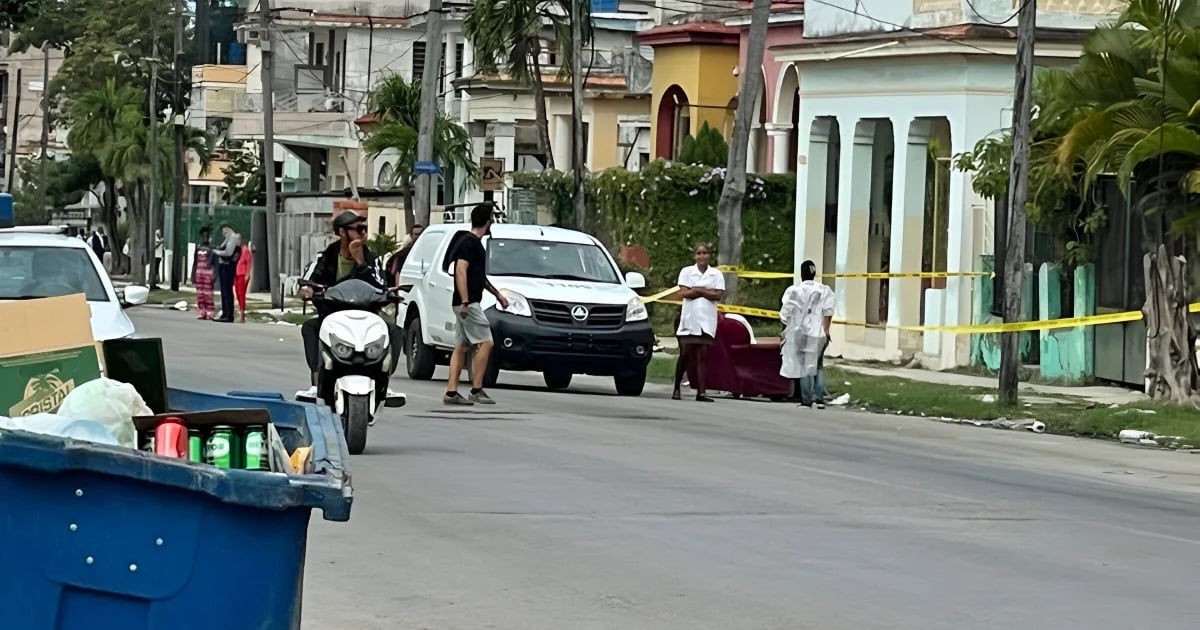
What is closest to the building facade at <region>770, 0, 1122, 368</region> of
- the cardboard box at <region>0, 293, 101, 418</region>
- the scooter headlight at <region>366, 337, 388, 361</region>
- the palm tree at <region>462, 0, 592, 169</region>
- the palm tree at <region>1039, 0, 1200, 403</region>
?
the palm tree at <region>1039, 0, 1200, 403</region>

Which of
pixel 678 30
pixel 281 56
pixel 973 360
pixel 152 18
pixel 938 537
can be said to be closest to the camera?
pixel 938 537

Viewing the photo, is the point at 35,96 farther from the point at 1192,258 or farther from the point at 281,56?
the point at 1192,258

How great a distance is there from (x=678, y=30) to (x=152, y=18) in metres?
46.8

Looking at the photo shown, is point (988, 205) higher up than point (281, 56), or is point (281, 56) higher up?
point (281, 56)

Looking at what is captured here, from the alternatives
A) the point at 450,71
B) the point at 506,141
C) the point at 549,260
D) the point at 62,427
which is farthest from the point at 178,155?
the point at 62,427

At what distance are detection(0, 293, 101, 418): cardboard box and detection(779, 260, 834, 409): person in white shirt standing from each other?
17.2 meters

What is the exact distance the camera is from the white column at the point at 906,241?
106 ft

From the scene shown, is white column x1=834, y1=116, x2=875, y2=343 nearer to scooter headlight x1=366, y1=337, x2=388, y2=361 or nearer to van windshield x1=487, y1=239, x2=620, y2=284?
van windshield x1=487, y1=239, x2=620, y2=284

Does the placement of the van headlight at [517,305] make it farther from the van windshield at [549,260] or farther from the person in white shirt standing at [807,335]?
the person in white shirt standing at [807,335]

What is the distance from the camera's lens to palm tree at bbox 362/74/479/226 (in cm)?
5444

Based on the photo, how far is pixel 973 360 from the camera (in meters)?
30.1

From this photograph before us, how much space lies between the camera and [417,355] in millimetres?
24672

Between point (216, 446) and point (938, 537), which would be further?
point (938, 537)

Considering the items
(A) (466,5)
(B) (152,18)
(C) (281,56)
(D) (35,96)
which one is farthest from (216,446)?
(D) (35,96)
